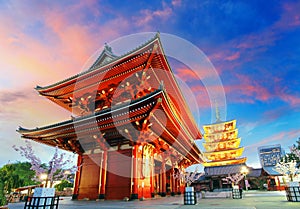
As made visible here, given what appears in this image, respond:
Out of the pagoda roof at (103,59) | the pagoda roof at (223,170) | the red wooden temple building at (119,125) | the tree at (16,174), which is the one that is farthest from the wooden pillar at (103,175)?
the pagoda roof at (223,170)

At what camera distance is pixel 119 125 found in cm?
1263

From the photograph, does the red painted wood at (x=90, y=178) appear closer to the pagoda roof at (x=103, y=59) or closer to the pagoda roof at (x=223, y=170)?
the pagoda roof at (x=103, y=59)

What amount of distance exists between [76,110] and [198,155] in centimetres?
1744

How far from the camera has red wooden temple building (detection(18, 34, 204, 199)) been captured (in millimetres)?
12375

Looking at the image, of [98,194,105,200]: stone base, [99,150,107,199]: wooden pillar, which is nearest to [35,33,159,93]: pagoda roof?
[99,150,107,199]: wooden pillar

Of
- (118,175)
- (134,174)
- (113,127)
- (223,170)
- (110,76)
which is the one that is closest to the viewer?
(134,174)

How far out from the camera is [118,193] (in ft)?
41.8

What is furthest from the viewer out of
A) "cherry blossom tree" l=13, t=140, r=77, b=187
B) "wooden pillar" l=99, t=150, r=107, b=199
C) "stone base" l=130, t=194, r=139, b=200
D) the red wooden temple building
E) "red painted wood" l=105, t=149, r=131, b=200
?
"wooden pillar" l=99, t=150, r=107, b=199

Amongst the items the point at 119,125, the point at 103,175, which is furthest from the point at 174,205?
the point at 103,175

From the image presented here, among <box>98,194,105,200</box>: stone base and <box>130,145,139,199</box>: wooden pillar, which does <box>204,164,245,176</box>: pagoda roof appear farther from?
<box>98,194,105,200</box>: stone base

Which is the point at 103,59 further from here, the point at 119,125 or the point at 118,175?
the point at 118,175

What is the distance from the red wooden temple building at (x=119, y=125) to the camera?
40.6 ft

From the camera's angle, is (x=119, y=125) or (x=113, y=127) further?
(x=113, y=127)

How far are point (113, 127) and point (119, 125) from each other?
524 mm
